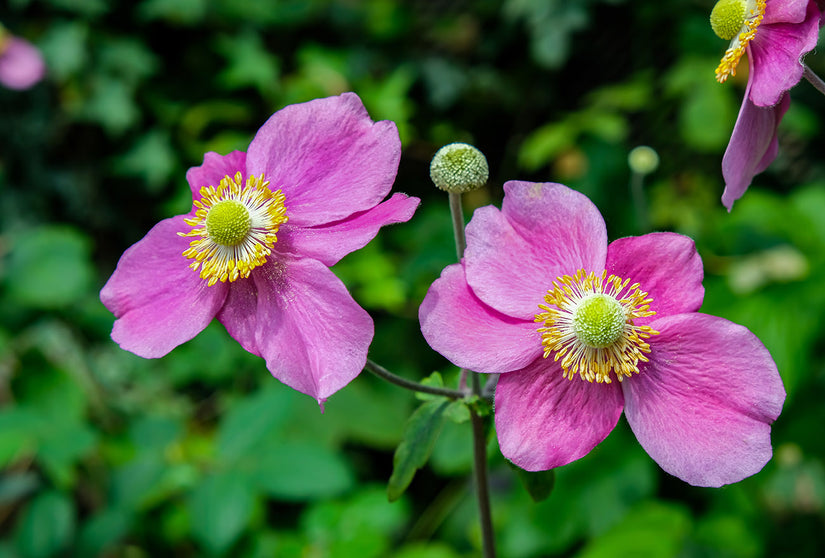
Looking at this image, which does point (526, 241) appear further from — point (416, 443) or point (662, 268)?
point (416, 443)

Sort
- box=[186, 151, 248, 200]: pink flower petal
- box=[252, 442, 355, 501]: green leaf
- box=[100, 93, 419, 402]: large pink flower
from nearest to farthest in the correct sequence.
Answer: box=[100, 93, 419, 402]: large pink flower
box=[186, 151, 248, 200]: pink flower petal
box=[252, 442, 355, 501]: green leaf

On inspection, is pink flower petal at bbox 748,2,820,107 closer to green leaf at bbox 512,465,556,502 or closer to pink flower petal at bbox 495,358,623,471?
pink flower petal at bbox 495,358,623,471

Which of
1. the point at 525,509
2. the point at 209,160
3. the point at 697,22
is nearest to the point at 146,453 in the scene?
the point at 525,509

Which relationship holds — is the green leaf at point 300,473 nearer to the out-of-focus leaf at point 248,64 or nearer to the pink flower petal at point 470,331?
the pink flower petal at point 470,331

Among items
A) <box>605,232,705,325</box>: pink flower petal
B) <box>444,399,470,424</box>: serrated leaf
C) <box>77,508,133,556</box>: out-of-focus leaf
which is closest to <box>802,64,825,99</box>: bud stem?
<box>605,232,705,325</box>: pink flower petal

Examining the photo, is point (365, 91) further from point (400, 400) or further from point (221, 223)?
point (221, 223)

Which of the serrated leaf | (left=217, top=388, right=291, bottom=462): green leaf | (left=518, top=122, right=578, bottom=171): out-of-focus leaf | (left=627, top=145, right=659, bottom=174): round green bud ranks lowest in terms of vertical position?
(left=217, top=388, right=291, bottom=462): green leaf
